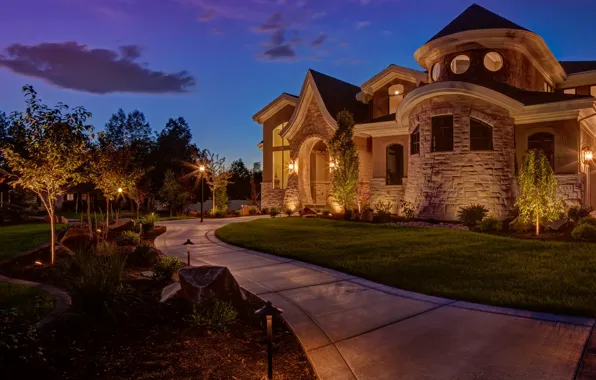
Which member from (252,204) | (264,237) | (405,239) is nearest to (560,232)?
(405,239)

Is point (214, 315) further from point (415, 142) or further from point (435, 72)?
point (435, 72)

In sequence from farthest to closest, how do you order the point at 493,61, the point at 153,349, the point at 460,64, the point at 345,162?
the point at 345,162, the point at 460,64, the point at 493,61, the point at 153,349

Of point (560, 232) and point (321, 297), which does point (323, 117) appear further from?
point (321, 297)

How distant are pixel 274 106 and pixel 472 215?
15265 mm

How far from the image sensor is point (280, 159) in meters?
27.0

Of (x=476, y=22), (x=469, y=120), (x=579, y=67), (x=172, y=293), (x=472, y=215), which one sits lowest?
(x=172, y=293)

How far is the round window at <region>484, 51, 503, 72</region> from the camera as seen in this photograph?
18.0 m

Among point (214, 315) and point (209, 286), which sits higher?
point (209, 286)

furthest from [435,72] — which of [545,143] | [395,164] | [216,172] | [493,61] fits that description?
[216,172]

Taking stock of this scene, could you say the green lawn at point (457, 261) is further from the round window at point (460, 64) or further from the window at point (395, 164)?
the round window at point (460, 64)

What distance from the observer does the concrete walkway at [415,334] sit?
3.84m

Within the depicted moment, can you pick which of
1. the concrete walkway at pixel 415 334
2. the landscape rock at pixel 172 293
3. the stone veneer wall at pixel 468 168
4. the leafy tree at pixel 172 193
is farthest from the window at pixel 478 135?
the leafy tree at pixel 172 193

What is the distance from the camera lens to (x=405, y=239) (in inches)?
474

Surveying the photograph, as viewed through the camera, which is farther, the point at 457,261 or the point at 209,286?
the point at 457,261
